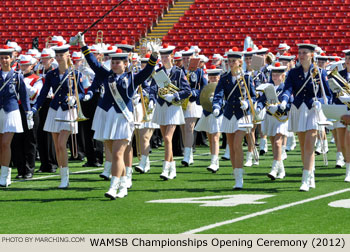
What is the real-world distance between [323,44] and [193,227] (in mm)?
19932

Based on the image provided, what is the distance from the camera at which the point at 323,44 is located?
26.5 meters

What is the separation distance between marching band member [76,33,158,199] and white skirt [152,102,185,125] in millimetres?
2129

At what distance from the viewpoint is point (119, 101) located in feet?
31.4

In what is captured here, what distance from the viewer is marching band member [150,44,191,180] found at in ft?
38.6

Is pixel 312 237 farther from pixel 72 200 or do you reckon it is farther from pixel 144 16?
pixel 144 16

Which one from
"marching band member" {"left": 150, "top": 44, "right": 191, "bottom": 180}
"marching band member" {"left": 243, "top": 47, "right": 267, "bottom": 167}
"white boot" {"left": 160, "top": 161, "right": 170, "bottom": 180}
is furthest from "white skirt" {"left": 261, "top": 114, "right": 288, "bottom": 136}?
"white boot" {"left": 160, "top": 161, "right": 170, "bottom": 180}

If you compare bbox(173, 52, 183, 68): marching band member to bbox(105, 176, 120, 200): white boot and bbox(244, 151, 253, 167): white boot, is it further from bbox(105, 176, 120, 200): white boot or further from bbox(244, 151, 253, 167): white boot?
bbox(105, 176, 120, 200): white boot

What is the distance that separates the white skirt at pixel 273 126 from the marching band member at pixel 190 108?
1.79 m

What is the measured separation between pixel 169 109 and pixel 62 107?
168cm

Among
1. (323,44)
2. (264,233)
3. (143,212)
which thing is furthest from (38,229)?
(323,44)

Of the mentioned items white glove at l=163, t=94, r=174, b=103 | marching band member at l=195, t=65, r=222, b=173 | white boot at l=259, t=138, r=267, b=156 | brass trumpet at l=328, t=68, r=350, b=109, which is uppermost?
brass trumpet at l=328, t=68, r=350, b=109

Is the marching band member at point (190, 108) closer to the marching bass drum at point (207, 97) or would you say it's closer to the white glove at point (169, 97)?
the marching bass drum at point (207, 97)

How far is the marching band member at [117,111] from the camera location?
9.50 metres

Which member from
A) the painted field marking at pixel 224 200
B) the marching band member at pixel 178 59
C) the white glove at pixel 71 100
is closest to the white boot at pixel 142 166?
the white glove at pixel 71 100
